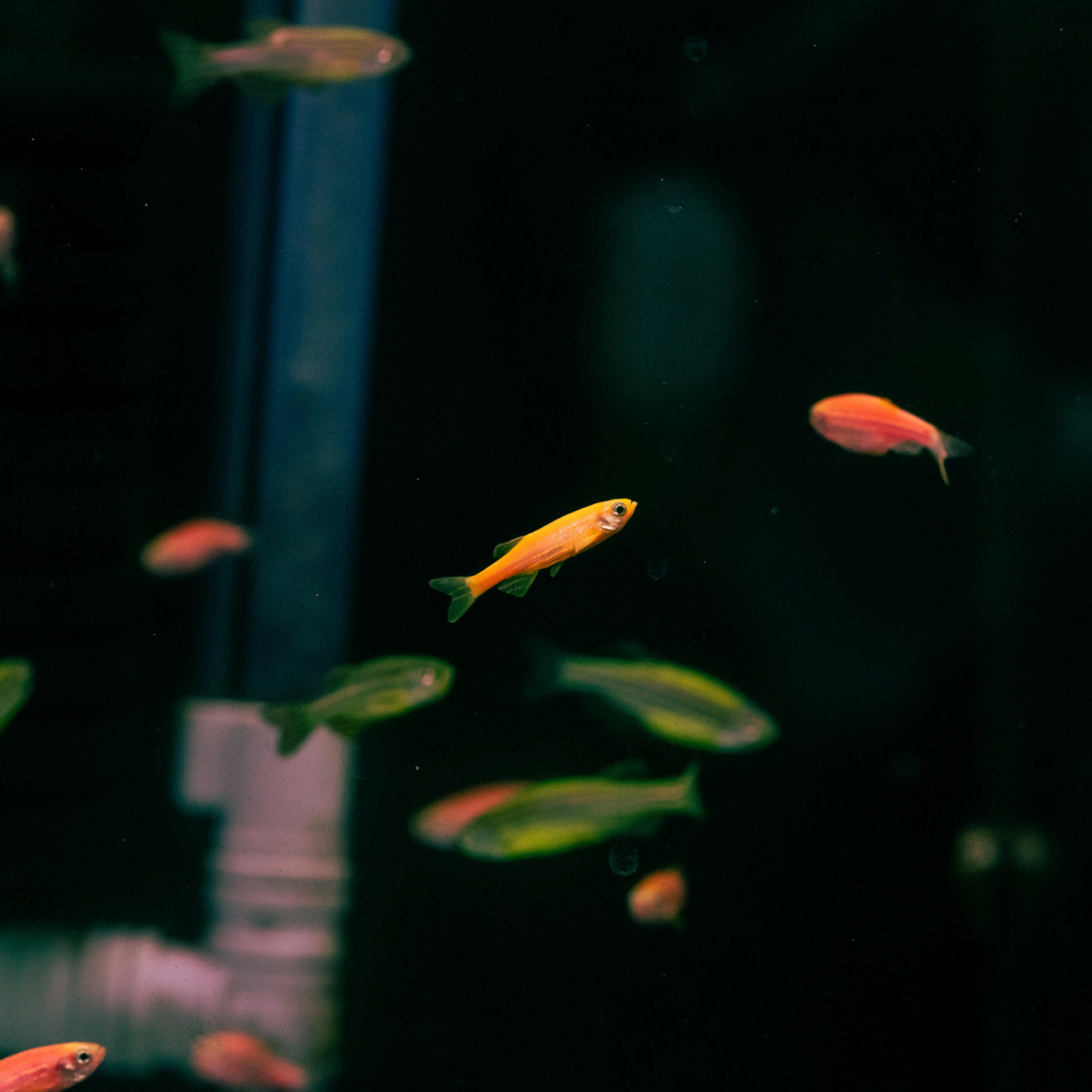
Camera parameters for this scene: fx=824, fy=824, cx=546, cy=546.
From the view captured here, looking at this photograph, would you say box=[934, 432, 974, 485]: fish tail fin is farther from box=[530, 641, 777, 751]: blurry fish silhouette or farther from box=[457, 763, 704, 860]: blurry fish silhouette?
A: box=[457, 763, 704, 860]: blurry fish silhouette

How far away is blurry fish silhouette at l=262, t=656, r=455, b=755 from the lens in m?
2.02

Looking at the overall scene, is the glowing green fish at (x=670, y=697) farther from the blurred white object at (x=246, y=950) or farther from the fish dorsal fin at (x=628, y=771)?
the blurred white object at (x=246, y=950)

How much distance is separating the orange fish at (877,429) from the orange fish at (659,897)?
4.12 ft

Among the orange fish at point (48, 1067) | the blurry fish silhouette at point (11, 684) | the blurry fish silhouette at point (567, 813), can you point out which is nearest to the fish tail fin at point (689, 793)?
the blurry fish silhouette at point (567, 813)

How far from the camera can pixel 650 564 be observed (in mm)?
2502

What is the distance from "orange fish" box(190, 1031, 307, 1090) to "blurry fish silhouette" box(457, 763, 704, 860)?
110cm

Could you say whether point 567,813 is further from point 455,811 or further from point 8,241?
point 8,241

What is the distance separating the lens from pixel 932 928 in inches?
104

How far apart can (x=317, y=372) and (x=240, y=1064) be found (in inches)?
86.1

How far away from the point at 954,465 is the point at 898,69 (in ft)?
4.29

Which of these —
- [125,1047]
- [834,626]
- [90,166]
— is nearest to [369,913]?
[125,1047]

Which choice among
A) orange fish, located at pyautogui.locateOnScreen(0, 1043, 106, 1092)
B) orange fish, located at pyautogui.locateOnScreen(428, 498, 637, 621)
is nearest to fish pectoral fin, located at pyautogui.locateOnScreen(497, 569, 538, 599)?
orange fish, located at pyautogui.locateOnScreen(428, 498, 637, 621)

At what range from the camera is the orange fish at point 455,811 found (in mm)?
2227

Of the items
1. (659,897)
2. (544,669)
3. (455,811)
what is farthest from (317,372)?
(659,897)
